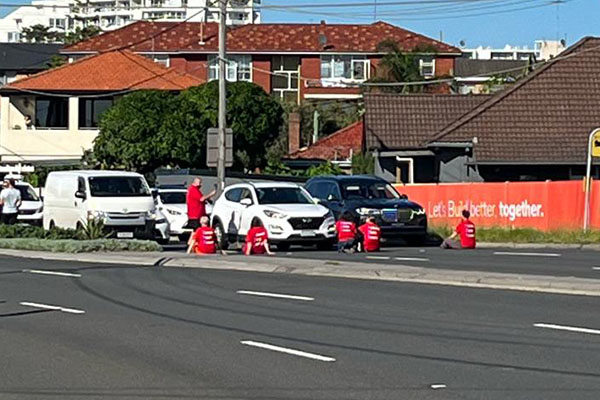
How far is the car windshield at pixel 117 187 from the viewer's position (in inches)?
1257

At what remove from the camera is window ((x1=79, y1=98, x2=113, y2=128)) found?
69.3m

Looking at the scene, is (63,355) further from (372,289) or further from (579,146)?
(579,146)

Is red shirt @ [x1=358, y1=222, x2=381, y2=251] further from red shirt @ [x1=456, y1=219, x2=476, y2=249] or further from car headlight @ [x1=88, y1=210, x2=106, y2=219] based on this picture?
car headlight @ [x1=88, y1=210, x2=106, y2=219]

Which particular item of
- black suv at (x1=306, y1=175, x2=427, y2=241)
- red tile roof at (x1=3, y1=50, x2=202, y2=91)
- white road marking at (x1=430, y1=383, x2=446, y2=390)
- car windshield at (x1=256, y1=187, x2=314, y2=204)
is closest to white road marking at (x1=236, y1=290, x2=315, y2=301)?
white road marking at (x1=430, y1=383, x2=446, y2=390)

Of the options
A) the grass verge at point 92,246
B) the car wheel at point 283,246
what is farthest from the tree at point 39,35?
the grass verge at point 92,246

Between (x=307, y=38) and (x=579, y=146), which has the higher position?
(x=307, y=38)

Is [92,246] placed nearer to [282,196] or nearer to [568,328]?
[282,196]

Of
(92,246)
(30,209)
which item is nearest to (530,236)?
(92,246)

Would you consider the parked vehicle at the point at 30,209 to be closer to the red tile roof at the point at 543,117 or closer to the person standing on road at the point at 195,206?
the person standing on road at the point at 195,206

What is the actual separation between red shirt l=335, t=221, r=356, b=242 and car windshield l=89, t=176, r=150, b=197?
690 centimetres

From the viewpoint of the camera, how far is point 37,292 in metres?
Answer: 18.8

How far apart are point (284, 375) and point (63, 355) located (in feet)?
8.70

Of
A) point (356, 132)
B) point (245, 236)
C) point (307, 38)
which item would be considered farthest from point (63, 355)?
point (307, 38)

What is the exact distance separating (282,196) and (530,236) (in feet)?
25.0
